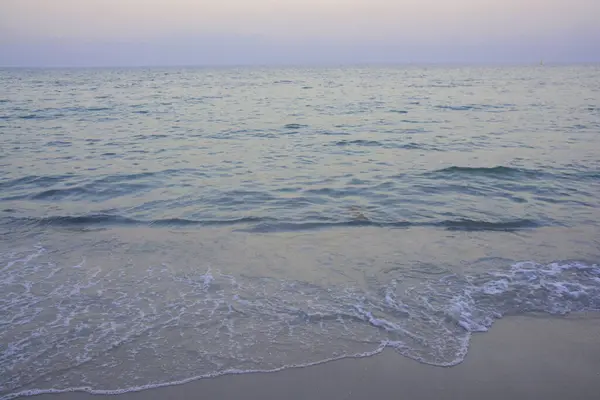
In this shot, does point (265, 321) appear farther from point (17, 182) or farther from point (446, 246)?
point (17, 182)

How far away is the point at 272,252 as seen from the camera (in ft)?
25.8

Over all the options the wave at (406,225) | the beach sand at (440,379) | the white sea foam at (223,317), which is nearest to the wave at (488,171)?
the wave at (406,225)

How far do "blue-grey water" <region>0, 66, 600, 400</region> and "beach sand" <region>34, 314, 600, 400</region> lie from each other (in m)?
0.18

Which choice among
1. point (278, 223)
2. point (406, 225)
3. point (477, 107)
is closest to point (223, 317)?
point (278, 223)

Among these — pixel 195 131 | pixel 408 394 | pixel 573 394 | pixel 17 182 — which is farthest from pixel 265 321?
pixel 195 131

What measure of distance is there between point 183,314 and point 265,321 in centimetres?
107

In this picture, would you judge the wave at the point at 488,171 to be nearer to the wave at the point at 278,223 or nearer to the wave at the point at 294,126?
the wave at the point at 278,223

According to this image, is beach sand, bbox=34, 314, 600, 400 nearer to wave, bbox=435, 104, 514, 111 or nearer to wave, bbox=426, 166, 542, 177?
wave, bbox=426, 166, 542, 177

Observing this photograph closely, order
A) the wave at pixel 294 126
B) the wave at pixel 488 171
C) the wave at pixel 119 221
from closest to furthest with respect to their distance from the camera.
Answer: the wave at pixel 119 221, the wave at pixel 488 171, the wave at pixel 294 126

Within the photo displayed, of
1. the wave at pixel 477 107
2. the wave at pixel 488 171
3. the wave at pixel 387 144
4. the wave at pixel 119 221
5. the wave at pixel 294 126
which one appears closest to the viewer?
the wave at pixel 119 221

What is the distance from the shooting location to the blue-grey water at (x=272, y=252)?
5.19 meters

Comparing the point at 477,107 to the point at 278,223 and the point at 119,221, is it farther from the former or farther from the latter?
the point at 119,221

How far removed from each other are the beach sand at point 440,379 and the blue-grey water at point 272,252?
0.18 metres

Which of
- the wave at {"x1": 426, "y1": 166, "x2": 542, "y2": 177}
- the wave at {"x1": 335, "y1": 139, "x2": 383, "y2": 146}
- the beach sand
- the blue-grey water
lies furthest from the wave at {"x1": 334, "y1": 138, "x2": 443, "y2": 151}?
the beach sand
